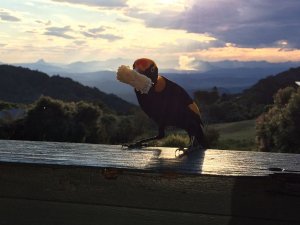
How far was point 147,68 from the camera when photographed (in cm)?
376

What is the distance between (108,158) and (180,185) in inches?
20.6

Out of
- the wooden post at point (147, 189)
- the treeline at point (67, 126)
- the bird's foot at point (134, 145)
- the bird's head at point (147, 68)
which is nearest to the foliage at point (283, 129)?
the treeline at point (67, 126)

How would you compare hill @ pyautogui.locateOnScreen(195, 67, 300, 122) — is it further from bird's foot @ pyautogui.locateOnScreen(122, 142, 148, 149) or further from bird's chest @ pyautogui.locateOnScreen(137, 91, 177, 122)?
bird's foot @ pyautogui.locateOnScreen(122, 142, 148, 149)

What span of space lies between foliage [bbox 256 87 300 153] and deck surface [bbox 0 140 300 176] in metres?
13.6

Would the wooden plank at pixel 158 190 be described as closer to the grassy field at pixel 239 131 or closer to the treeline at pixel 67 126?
the treeline at pixel 67 126

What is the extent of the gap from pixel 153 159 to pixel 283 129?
1529 centimetres

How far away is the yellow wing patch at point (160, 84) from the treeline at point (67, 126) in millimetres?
14960

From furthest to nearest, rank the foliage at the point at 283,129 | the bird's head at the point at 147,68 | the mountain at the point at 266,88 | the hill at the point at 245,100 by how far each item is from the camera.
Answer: the mountain at the point at 266,88
the hill at the point at 245,100
the foliage at the point at 283,129
the bird's head at the point at 147,68

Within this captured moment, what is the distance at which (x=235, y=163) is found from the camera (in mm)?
2500

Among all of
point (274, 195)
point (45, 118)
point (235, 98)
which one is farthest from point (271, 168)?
point (235, 98)

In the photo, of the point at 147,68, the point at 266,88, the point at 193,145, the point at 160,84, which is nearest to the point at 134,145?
the point at 193,145

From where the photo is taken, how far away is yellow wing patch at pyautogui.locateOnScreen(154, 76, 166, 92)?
12.0 feet

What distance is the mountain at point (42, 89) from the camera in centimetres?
4609

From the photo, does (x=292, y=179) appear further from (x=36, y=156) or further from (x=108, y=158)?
(x=36, y=156)
